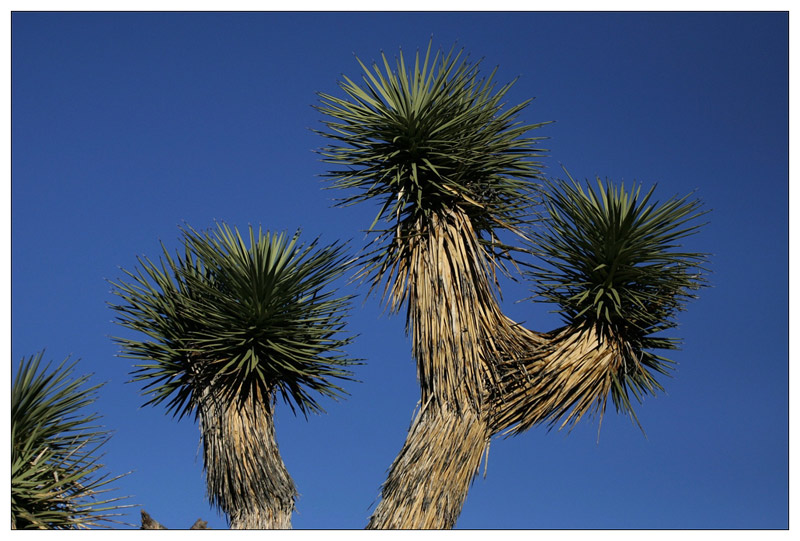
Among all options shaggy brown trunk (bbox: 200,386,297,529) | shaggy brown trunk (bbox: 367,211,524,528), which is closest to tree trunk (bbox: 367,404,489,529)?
shaggy brown trunk (bbox: 367,211,524,528)

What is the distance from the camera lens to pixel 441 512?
8898 millimetres

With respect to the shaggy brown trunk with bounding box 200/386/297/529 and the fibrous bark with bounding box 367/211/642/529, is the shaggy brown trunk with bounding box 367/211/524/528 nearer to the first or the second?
the fibrous bark with bounding box 367/211/642/529

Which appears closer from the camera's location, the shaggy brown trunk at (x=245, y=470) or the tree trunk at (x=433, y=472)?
the tree trunk at (x=433, y=472)

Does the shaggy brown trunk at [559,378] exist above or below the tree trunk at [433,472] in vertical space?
above

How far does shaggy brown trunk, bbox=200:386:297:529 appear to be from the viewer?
9180 millimetres

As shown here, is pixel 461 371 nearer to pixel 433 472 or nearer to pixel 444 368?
pixel 444 368

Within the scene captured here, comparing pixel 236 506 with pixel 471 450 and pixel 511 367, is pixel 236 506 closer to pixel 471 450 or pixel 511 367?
pixel 471 450

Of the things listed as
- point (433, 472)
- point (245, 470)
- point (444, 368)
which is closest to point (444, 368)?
point (444, 368)

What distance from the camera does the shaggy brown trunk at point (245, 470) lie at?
918 cm

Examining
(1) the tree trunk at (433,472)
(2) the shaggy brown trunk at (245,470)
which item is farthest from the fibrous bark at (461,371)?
(2) the shaggy brown trunk at (245,470)

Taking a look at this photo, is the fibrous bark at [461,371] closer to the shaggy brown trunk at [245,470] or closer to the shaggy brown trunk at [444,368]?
the shaggy brown trunk at [444,368]

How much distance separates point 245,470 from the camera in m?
9.17
